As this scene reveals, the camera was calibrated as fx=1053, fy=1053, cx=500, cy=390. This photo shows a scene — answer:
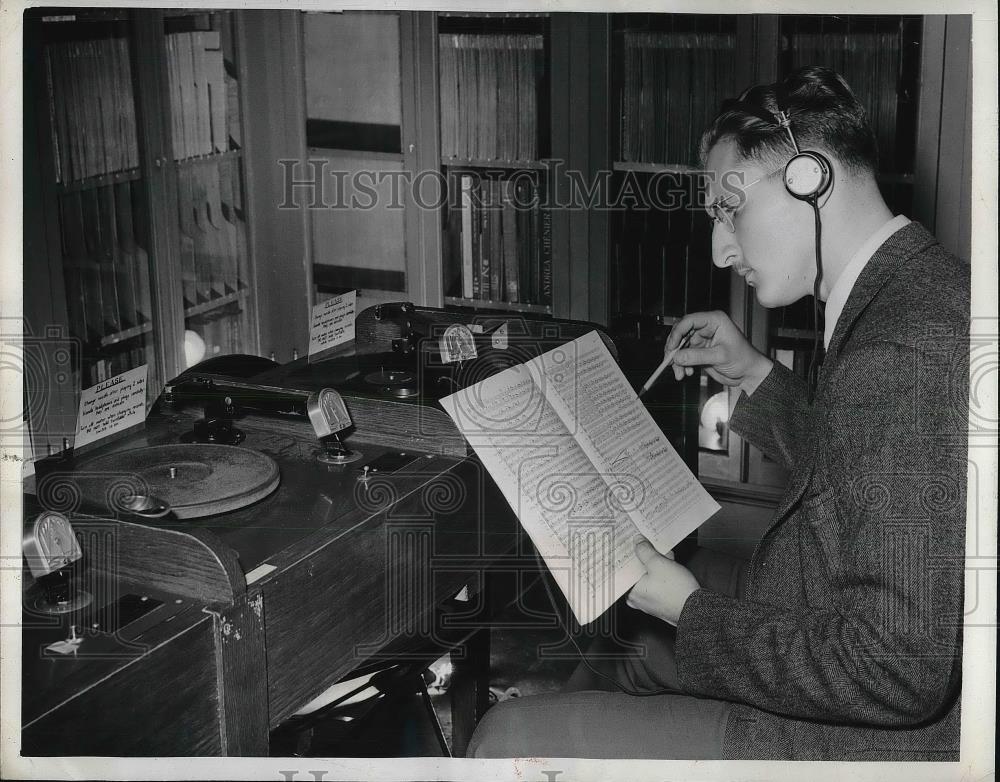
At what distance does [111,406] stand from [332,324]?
2.24 ft

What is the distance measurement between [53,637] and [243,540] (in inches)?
11.3

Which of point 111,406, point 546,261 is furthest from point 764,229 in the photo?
point 546,261

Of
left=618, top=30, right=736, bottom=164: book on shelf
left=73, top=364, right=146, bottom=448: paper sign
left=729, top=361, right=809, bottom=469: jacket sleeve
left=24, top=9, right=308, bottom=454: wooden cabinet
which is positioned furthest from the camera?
left=618, top=30, right=736, bottom=164: book on shelf

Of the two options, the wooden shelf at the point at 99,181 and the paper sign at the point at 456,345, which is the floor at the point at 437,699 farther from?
the wooden shelf at the point at 99,181

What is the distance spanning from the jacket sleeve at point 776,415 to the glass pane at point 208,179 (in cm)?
189

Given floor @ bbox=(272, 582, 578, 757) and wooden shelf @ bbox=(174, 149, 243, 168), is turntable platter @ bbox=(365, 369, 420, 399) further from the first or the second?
wooden shelf @ bbox=(174, 149, 243, 168)

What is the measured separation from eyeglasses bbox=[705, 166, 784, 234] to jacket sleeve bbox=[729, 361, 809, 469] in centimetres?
42

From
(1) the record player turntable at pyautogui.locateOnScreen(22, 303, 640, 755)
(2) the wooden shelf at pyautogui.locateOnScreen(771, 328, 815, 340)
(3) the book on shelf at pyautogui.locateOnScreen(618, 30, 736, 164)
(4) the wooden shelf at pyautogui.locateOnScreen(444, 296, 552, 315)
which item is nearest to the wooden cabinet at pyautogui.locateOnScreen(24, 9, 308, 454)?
(4) the wooden shelf at pyautogui.locateOnScreen(444, 296, 552, 315)

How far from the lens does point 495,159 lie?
3168mm

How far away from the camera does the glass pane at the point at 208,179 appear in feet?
9.85

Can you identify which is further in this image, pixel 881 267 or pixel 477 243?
pixel 477 243

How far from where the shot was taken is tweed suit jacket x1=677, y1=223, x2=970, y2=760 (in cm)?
114

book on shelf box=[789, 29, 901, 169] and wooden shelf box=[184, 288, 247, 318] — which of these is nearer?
book on shelf box=[789, 29, 901, 169]

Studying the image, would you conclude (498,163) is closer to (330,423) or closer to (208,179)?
(208,179)
